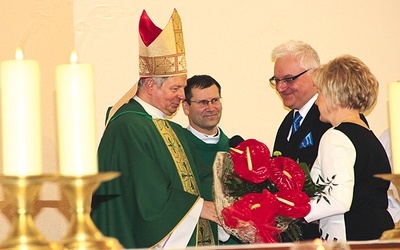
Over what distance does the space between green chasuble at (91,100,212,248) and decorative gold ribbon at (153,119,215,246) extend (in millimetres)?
54

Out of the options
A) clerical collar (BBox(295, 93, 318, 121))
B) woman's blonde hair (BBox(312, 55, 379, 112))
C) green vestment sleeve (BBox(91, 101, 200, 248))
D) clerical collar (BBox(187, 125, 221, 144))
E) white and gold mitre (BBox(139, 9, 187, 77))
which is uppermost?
white and gold mitre (BBox(139, 9, 187, 77))

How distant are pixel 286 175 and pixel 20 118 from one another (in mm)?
2196

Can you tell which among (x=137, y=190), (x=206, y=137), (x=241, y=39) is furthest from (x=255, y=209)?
(x=241, y=39)

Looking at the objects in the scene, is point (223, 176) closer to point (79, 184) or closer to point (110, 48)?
point (79, 184)

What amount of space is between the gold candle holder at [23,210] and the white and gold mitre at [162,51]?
3.89m

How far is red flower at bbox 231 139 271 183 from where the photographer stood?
11.8 feet

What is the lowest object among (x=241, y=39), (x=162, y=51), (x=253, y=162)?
(x=253, y=162)

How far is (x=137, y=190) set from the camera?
5031 mm

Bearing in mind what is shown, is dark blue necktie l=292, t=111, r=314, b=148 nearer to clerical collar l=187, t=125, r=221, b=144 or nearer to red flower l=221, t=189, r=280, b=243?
clerical collar l=187, t=125, r=221, b=144

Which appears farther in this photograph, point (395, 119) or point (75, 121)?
point (395, 119)

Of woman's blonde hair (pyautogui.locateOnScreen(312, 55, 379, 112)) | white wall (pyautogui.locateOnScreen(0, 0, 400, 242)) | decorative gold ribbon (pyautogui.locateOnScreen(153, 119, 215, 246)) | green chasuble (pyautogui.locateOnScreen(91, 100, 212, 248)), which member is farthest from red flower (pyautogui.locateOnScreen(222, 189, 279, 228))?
white wall (pyautogui.locateOnScreen(0, 0, 400, 242))

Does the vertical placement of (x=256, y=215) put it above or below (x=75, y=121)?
below

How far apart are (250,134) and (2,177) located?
5.70 m

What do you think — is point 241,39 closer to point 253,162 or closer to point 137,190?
point 137,190
